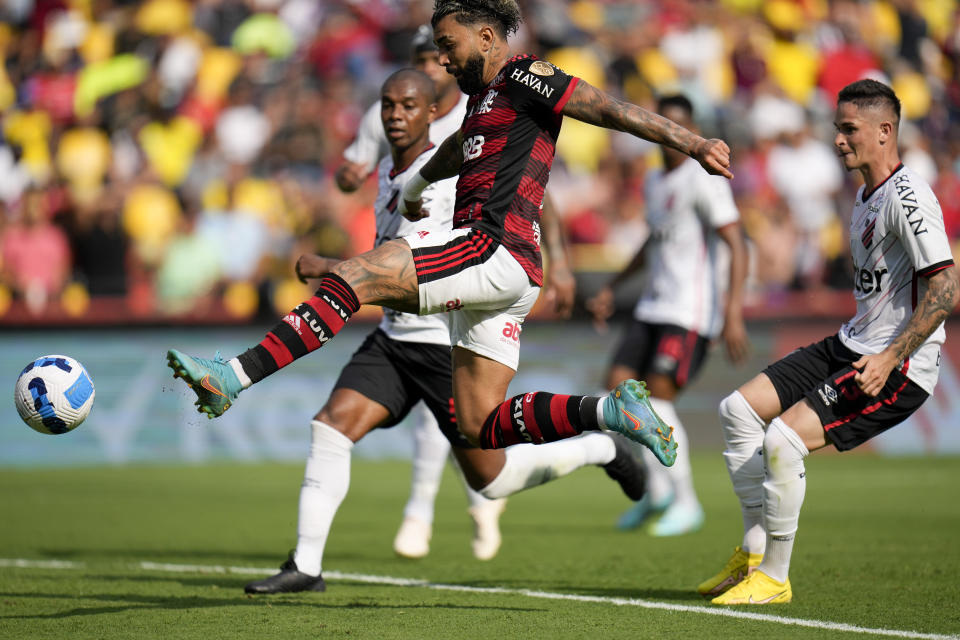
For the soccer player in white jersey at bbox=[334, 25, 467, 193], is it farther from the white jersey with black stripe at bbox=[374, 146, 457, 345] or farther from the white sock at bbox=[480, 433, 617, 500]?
the white sock at bbox=[480, 433, 617, 500]

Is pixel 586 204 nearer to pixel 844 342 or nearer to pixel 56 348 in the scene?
pixel 56 348

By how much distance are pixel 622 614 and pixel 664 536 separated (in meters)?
3.47

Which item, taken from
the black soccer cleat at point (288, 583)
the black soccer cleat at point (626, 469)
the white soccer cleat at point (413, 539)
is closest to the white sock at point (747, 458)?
the black soccer cleat at point (626, 469)

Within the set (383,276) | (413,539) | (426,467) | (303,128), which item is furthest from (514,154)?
(303,128)

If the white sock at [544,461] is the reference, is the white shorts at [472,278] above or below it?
above

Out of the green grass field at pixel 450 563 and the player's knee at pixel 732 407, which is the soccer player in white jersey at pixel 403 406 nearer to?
the green grass field at pixel 450 563

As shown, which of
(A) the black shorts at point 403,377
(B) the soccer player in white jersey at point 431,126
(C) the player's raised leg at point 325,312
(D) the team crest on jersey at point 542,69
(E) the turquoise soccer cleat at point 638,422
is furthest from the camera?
(B) the soccer player in white jersey at point 431,126

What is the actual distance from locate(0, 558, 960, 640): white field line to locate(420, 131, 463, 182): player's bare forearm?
2163mm

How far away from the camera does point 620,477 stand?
7148 millimetres

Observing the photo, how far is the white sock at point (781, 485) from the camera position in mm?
5836

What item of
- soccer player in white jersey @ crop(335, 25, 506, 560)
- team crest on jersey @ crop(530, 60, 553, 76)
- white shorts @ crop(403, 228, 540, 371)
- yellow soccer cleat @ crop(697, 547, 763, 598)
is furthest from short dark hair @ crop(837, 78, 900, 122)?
soccer player in white jersey @ crop(335, 25, 506, 560)

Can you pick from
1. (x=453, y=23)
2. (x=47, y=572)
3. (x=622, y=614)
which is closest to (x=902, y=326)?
(x=622, y=614)

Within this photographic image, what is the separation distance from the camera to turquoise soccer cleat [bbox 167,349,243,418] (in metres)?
4.82

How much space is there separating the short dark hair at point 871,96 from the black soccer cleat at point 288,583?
11.8 ft
